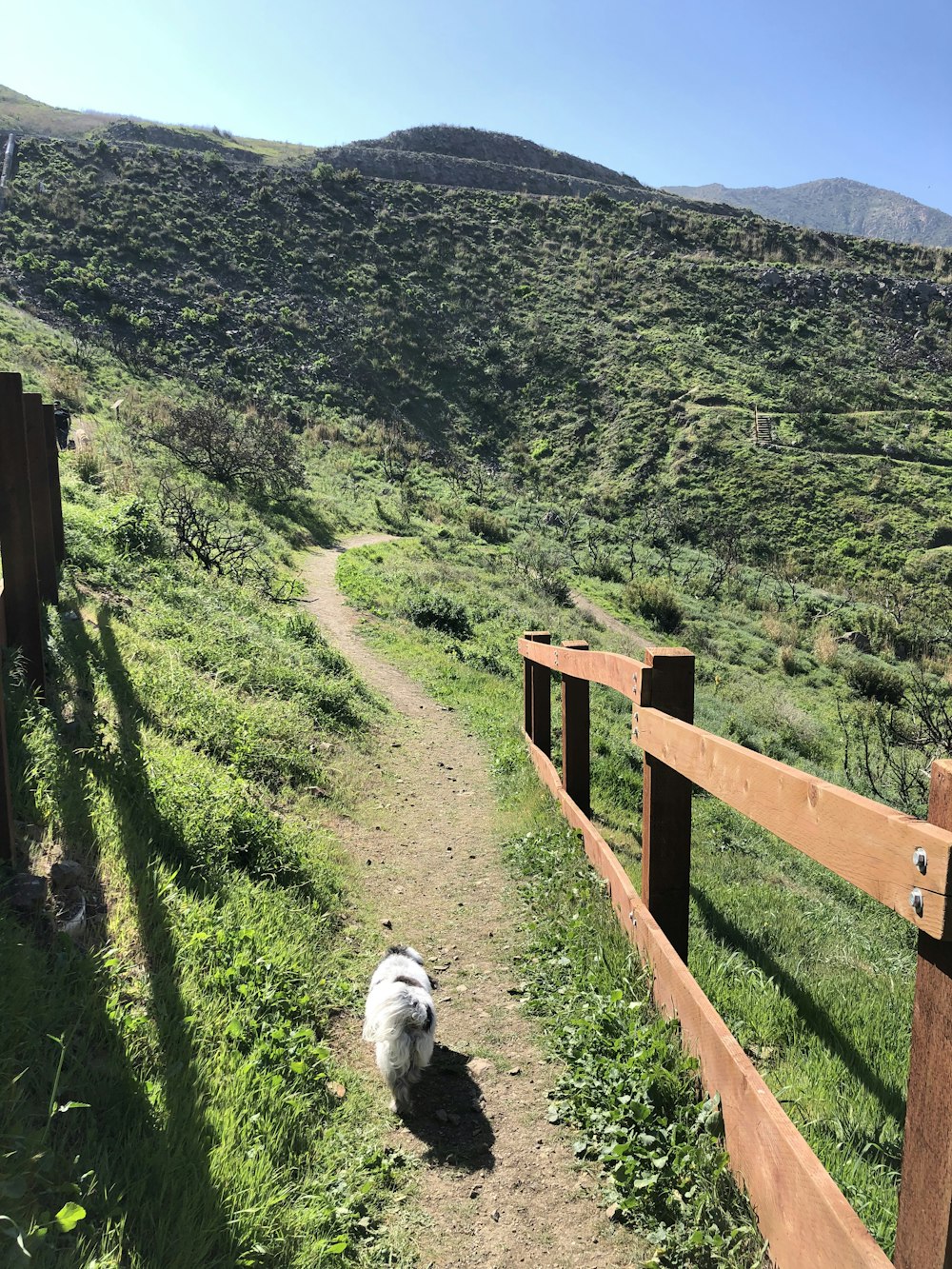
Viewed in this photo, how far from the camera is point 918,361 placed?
43125 millimetres

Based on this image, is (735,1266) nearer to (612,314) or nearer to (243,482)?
(243,482)

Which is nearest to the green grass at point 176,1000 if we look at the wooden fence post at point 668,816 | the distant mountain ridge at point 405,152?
the wooden fence post at point 668,816

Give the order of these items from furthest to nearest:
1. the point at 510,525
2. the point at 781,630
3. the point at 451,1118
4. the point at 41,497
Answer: the point at 510,525 → the point at 781,630 → the point at 41,497 → the point at 451,1118

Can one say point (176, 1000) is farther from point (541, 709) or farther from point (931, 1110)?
point (541, 709)

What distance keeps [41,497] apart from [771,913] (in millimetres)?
5973

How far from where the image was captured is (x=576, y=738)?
216 inches

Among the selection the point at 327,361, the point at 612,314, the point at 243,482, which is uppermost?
the point at 612,314

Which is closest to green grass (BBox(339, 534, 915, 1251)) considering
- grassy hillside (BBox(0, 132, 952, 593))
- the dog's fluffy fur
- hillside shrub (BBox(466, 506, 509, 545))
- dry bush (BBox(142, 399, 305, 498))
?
the dog's fluffy fur

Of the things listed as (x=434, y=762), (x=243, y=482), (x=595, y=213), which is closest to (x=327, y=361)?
(x=243, y=482)

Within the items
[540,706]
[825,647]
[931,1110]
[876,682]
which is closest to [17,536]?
[540,706]

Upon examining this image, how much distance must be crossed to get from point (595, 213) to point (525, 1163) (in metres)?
67.2

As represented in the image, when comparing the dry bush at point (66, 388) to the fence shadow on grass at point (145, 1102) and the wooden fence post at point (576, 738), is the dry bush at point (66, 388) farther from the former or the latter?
the fence shadow on grass at point (145, 1102)

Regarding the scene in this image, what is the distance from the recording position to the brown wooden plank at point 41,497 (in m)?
5.68

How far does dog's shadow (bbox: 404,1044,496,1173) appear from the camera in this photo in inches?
113
